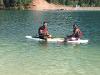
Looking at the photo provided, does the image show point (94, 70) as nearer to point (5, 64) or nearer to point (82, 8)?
point (5, 64)

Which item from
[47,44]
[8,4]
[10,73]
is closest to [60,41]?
[47,44]

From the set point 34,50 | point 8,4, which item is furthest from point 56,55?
point 8,4

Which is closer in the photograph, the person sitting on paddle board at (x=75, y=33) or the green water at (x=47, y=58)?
the green water at (x=47, y=58)

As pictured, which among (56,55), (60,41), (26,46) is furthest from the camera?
(60,41)

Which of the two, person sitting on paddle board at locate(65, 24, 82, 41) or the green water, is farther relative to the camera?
person sitting on paddle board at locate(65, 24, 82, 41)

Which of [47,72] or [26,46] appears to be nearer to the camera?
[47,72]

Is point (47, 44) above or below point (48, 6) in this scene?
above

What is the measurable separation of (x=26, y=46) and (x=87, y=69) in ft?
48.9

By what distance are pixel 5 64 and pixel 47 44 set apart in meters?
Answer: 14.5

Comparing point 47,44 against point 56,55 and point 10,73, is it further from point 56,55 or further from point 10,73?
point 10,73

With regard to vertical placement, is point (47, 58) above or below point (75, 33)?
above

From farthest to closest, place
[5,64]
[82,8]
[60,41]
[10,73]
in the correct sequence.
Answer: [82,8]
[60,41]
[5,64]
[10,73]

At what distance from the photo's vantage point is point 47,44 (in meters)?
50.9

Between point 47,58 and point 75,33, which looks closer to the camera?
A: point 47,58
